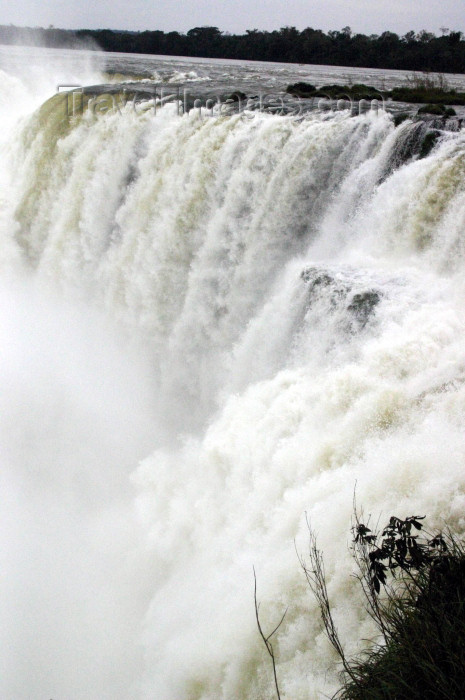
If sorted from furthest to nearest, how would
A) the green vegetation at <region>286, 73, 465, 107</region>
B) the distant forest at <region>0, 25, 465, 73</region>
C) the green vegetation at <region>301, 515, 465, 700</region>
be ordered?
the distant forest at <region>0, 25, 465, 73</region> < the green vegetation at <region>286, 73, 465, 107</region> < the green vegetation at <region>301, 515, 465, 700</region>

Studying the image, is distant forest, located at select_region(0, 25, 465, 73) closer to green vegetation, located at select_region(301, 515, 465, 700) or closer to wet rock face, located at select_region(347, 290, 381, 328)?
wet rock face, located at select_region(347, 290, 381, 328)

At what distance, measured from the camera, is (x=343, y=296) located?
21.8 ft

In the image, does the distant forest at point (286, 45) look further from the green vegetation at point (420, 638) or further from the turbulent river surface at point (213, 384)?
the green vegetation at point (420, 638)

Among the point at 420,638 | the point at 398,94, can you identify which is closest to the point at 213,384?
the point at 420,638

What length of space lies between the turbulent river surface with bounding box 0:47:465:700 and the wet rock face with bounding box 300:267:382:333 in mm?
27

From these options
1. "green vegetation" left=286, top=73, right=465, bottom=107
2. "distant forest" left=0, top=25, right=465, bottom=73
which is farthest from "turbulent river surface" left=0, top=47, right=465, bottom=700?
"distant forest" left=0, top=25, right=465, bottom=73

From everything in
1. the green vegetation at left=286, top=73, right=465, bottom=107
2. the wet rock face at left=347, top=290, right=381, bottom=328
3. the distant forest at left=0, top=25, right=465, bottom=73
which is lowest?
the wet rock face at left=347, top=290, right=381, bottom=328

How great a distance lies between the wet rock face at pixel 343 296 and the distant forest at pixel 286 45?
20.8m

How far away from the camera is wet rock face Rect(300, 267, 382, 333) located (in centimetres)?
633

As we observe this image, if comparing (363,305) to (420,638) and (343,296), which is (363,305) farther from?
(420,638)

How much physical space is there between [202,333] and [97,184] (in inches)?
187

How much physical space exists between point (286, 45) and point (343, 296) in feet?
105

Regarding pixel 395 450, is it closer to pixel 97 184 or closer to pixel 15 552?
pixel 15 552

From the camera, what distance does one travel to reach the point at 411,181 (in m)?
7.59
